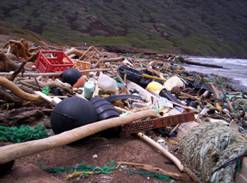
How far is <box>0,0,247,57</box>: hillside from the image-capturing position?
7131 centimetres

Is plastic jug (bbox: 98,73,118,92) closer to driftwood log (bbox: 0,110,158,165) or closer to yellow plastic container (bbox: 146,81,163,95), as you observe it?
yellow plastic container (bbox: 146,81,163,95)

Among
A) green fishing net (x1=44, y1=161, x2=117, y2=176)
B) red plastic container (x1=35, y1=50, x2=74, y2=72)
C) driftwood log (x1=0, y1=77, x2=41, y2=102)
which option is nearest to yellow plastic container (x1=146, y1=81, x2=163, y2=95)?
red plastic container (x1=35, y1=50, x2=74, y2=72)

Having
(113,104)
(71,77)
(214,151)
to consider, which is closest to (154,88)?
(71,77)

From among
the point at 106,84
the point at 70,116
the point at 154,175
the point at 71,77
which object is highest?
the point at 70,116

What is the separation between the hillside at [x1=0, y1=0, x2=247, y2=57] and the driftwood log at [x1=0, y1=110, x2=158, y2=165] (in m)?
56.1

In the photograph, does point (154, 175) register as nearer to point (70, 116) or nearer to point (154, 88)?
point (70, 116)

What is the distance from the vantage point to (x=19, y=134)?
185 inches

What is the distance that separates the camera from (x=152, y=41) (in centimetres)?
7875

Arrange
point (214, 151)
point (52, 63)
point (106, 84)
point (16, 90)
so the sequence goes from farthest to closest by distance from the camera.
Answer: point (52, 63) < point (106, 84) < point (16, 90) < point (214, 151)

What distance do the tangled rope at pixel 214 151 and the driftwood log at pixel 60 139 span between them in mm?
1124

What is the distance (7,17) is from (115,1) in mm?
39970

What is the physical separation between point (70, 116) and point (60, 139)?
2.30 ft

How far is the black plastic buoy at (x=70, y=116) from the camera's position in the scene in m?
4.71

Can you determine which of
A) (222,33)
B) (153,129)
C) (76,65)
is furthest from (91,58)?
(222,33)
